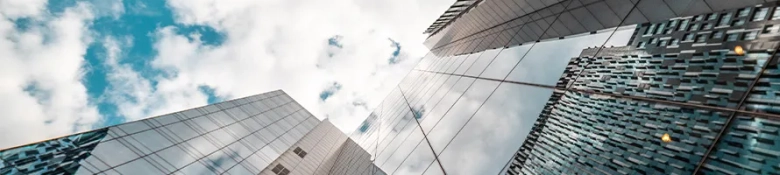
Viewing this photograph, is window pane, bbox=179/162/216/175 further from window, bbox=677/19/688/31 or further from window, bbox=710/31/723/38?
window, bbox=710/31/723/38

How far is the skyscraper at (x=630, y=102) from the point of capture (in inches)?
134

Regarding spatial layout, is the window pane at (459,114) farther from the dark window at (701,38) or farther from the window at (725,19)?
the window at (725,19)

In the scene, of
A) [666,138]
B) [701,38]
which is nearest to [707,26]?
[701,38]

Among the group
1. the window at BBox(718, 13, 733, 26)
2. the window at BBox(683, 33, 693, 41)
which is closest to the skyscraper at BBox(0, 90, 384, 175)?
the window at BBox(683, 33, 693, 41)

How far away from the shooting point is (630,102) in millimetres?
5156

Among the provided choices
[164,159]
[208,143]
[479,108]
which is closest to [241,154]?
[208,143]

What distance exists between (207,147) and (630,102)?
90.1ft

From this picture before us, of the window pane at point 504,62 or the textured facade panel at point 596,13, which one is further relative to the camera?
the window pane at point 504,62

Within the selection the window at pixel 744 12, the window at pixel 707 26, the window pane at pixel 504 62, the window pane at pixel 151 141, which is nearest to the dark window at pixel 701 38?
the window at pixel 707 26

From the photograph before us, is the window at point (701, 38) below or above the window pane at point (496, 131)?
above

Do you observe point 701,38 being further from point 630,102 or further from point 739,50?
point 630,102

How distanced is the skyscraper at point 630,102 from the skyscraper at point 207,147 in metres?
7.49

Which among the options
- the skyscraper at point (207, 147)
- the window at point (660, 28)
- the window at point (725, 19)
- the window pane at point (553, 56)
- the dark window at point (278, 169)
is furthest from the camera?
the dark window at point (278, 169)

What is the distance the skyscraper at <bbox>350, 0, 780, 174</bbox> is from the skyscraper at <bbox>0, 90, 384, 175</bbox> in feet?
24.6
